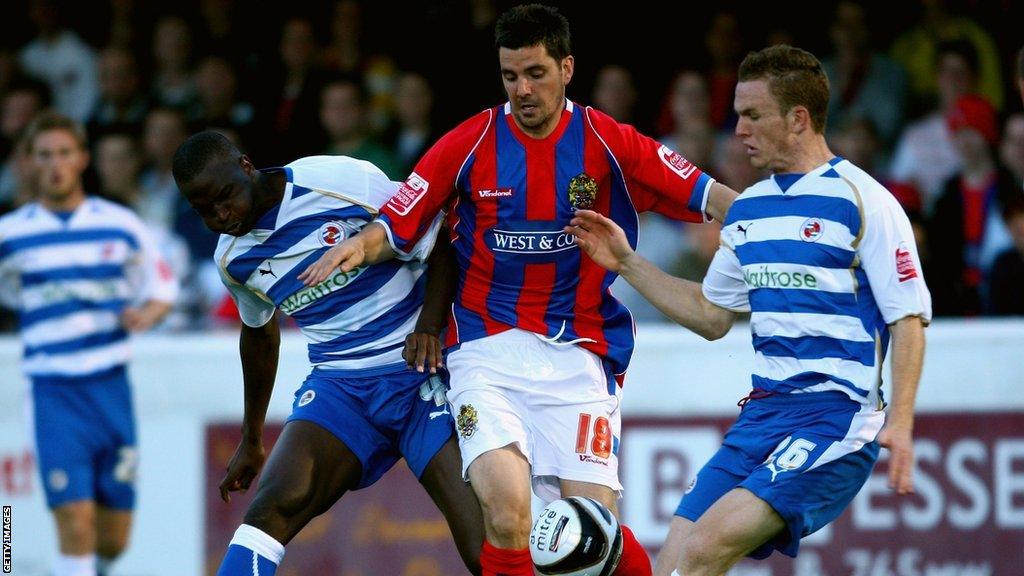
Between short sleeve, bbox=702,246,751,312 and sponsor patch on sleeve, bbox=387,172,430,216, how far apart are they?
42.6 inches

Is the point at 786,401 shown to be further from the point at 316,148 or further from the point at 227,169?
the point at 316,148

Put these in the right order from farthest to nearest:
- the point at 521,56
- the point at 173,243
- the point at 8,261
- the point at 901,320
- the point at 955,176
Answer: the point at 173,243
the point at 955,176
the point at 8,261
the point at 521,56
the point at 901,320

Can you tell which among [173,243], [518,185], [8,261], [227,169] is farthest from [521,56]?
[173,243]

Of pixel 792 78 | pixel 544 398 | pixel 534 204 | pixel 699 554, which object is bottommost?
pixel 699 554

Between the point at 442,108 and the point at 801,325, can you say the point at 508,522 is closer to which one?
the point at 801,325

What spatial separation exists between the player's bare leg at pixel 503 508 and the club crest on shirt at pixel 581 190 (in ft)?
2.99

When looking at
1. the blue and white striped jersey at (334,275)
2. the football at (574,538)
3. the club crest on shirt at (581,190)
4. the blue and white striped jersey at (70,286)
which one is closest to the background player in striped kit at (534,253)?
the club crest on shirt at (581,190)

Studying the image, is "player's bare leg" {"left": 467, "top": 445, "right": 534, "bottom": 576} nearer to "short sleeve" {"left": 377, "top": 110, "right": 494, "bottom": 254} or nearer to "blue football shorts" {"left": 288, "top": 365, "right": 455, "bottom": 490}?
"blue football shorts" {"left": 288, "top": 365, "right": 455, "bottom": 490}

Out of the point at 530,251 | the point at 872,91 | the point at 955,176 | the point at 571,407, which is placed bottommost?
the point at 571,407

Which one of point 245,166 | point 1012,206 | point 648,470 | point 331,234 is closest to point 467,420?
point 331,234

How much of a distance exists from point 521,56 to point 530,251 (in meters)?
0.73

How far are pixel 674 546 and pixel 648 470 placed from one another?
3062 mm

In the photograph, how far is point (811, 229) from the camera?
200 inches

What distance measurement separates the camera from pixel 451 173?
5648 millimetres
